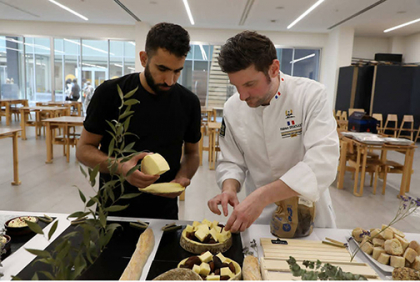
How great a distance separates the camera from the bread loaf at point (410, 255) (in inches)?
42.3

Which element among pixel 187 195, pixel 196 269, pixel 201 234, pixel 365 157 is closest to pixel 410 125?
pixel 365 157

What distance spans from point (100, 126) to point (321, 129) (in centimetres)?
100

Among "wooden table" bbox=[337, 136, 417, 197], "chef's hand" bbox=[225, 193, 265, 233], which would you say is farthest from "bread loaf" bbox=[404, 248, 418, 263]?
"wooden table" bbox=[337, 136, 417, 197]

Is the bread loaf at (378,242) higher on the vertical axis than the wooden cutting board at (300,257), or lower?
higher

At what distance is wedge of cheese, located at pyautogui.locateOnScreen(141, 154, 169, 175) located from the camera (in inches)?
44.5

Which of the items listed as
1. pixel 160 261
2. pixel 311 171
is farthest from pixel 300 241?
pixel 160 261

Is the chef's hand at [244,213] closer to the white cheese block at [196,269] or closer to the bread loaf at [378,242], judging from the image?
the white cheese block at [196,269]

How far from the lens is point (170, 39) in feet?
4.52

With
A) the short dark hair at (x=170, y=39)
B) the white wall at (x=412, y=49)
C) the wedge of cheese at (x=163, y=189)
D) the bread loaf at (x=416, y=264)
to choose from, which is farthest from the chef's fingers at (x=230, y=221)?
the white wall at (x=412, y=49)

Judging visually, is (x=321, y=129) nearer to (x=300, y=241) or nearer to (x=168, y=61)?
(x=300, y=241)

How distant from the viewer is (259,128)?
1532 mm

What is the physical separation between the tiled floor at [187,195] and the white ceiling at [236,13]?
14.1 ft

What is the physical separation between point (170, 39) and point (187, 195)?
3.17 m

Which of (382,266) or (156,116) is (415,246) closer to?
(382,266)
